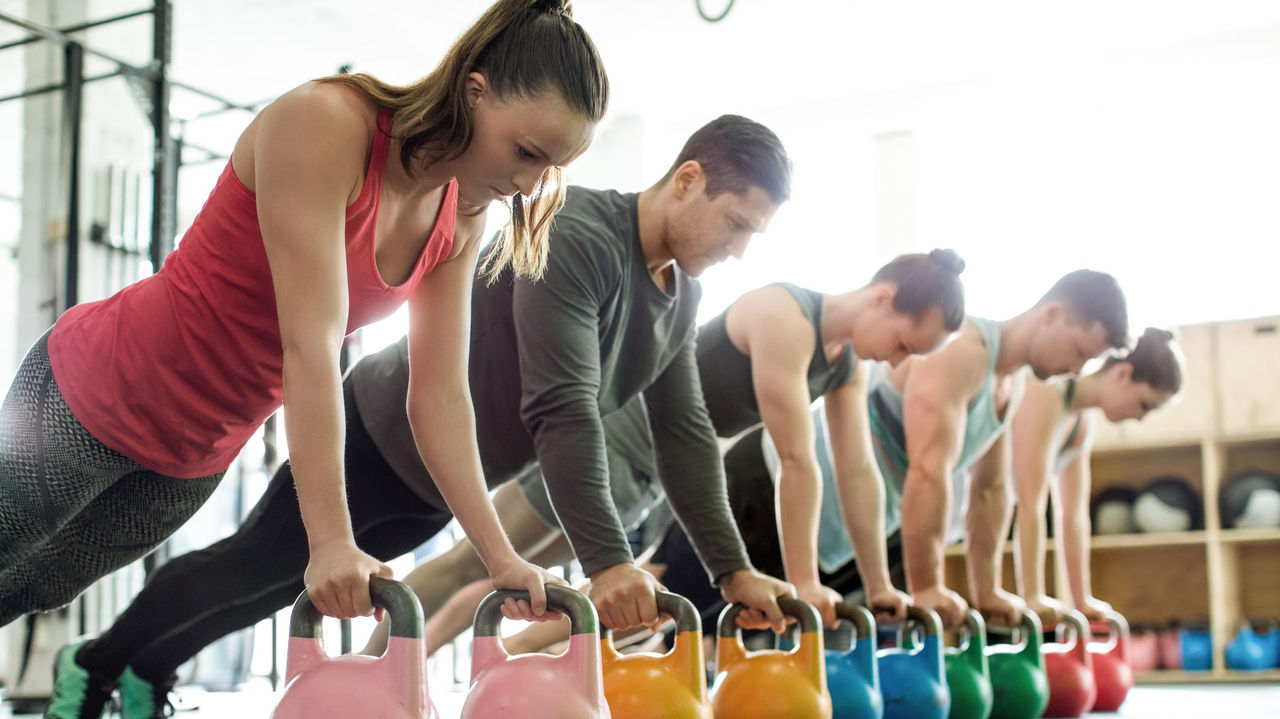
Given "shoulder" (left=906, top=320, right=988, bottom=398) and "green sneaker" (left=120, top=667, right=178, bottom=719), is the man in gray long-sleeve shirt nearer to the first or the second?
"green sneaker" (left=120, top=667, right=178, bottom=719)

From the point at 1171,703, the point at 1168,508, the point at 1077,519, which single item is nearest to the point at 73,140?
the point at 1077,519

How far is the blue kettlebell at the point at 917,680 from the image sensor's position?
8.27ft

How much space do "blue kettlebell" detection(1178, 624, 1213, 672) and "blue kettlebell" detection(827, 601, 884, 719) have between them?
3821mm

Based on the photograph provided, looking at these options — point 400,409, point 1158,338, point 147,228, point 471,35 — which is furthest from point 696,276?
point 147,228

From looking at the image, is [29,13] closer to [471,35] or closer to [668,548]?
[668,548]

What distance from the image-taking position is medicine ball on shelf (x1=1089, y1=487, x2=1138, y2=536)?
593cm

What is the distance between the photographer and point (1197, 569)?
19.5 ft

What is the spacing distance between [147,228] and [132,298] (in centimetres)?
425

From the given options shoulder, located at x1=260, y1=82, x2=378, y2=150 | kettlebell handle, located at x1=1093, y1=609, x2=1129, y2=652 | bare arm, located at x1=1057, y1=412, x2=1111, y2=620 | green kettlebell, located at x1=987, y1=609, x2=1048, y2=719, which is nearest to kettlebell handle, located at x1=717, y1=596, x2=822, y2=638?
green kettlebell, located at x1=987, y1=609, x2=1048, y2=719

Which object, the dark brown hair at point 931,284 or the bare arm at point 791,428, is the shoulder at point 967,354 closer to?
the dark brown hair at point 931,284

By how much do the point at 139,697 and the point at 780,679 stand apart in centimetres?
107

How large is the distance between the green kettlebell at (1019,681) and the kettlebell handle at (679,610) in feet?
4.76

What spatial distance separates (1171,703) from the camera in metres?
3.84

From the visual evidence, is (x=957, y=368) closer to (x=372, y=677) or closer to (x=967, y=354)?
(x=967, y=354)
